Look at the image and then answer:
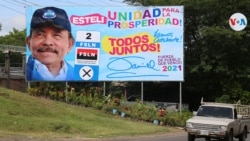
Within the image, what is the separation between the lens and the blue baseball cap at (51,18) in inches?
1265

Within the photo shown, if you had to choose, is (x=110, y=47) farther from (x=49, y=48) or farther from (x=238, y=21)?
(x=238, y=21)

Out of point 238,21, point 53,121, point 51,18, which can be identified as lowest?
point 53,121

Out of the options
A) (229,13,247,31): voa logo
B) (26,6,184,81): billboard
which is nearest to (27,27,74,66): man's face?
(26,6,184,81): billboard

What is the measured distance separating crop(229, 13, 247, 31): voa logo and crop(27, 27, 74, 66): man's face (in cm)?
1181

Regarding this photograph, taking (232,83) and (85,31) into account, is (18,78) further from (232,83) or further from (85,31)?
(232,83)

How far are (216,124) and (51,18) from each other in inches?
671

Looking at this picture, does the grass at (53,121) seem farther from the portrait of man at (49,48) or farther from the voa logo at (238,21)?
the voa logo at (238,21)

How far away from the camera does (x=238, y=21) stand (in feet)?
117

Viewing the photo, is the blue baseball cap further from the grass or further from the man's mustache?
the grass

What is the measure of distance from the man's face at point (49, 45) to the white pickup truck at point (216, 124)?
14053mm

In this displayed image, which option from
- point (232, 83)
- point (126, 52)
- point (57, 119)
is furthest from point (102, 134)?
point (232, 83)

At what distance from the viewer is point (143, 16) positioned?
3259 cm

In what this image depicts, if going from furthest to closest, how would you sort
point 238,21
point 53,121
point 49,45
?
point 238,21 → point 49,45 → point 53,121
